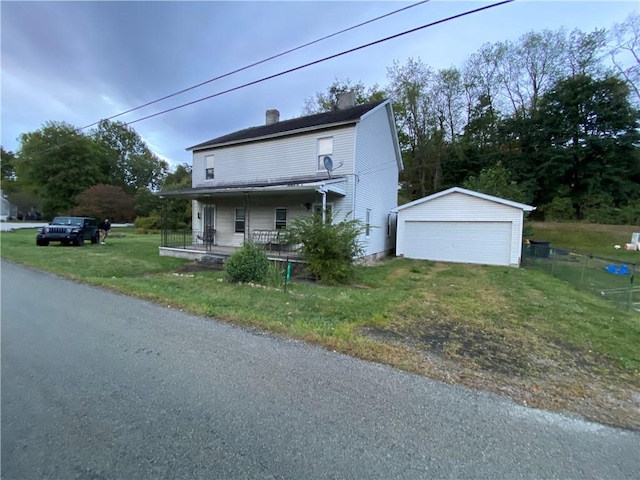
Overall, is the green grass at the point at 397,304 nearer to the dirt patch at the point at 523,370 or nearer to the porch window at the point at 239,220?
the dirt patch at the point at 523,370

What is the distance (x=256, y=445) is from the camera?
6.69 ft

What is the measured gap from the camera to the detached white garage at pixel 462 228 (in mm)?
12766

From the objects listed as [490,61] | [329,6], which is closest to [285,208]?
[329,6]

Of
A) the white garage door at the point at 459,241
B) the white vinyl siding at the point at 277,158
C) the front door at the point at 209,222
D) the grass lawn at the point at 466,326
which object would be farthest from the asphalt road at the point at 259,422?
the white garage door at the point at 459,241

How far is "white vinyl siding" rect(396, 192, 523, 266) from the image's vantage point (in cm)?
1280

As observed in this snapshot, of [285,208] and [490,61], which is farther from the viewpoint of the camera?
[490,61]

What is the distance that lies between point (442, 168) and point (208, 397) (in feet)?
108

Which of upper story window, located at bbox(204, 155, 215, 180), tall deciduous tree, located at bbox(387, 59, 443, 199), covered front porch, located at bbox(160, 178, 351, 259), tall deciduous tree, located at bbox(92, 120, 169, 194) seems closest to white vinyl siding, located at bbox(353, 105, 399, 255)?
covered front porch, located at bbox(160, 178, 351, 259)

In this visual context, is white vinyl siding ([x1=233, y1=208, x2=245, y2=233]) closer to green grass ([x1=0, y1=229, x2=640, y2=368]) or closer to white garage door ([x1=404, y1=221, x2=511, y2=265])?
green grass ([x1=0, y1=229, x2=640, y2=368])

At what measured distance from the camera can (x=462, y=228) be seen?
13766mm

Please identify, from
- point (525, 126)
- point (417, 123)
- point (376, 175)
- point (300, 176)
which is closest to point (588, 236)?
point (525, 126)

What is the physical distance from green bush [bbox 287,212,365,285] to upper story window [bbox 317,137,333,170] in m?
4.55

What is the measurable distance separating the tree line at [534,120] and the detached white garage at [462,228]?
923 cm

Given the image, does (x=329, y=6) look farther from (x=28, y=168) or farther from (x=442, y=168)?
(x=28, y=168)
